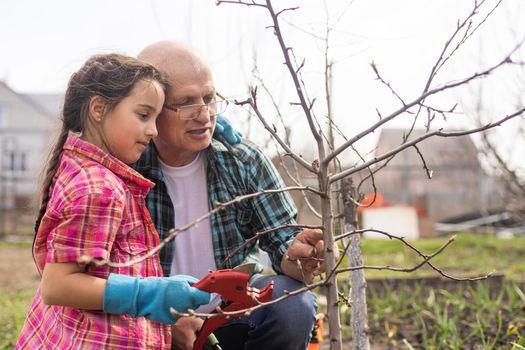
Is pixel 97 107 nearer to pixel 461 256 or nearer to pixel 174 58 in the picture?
pixel 174 58

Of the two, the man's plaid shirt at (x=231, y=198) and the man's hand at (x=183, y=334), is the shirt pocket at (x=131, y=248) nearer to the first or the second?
the man's hand at (x=183, y=334)

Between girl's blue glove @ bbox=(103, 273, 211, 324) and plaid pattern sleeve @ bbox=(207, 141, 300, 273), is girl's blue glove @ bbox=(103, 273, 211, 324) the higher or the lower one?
the lower one

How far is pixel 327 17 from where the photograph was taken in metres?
1.77

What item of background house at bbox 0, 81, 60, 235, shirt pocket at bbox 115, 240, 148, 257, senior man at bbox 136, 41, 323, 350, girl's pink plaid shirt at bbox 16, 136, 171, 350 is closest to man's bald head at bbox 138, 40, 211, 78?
senior man at bbox 136, 41, 323, 350

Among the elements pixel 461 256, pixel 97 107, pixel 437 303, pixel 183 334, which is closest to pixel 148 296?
A: pixel 183 334

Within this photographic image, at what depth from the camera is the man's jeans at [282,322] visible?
2055 mm

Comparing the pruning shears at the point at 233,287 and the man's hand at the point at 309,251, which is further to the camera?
the man's hand at the point at 309,251

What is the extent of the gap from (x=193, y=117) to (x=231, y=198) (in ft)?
1.21

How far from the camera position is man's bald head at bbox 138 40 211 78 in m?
2.10

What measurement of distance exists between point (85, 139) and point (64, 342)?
0.56m

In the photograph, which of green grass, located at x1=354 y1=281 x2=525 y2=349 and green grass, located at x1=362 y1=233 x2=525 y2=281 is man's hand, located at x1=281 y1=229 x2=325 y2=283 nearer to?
green grass, located at x1=354 y1=281 x2=525 y2=349

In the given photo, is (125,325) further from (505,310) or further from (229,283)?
(505,310)

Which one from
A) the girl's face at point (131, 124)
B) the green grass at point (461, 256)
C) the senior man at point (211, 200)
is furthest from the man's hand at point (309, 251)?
the green grass at point (461, 256)

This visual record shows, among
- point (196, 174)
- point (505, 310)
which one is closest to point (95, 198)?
point (196, 174)
